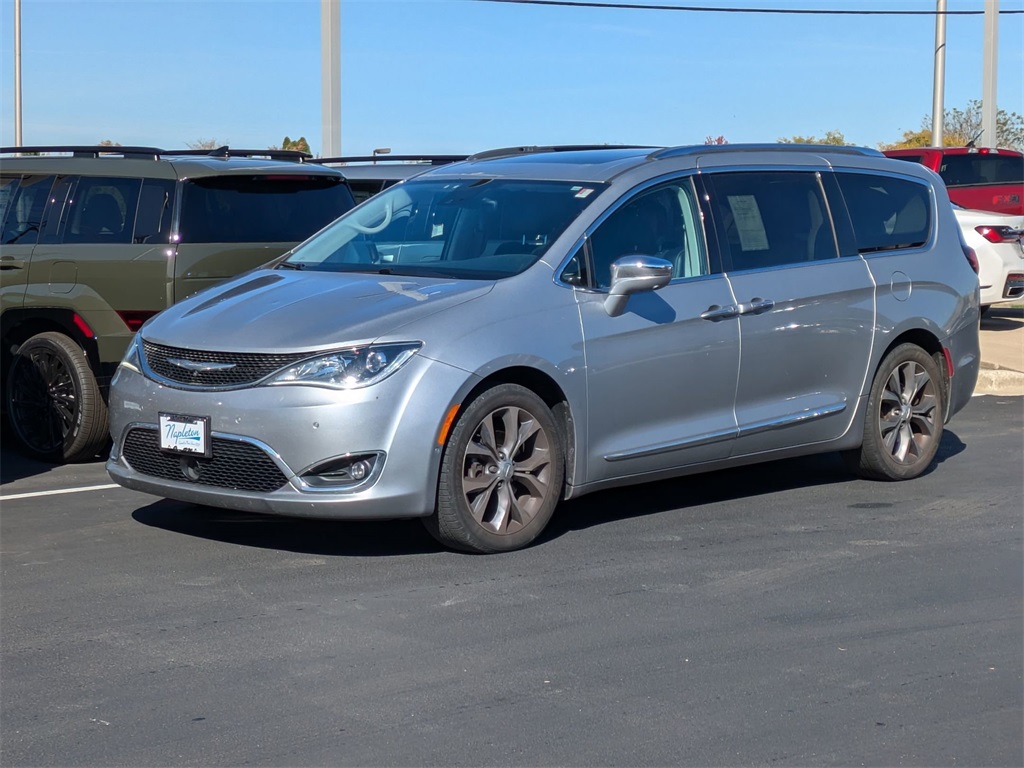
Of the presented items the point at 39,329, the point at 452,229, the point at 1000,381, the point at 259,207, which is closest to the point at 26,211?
the point at 39,329

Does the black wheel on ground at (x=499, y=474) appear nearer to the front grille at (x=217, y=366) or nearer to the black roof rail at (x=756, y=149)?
the front grille at (x=217, y=366)

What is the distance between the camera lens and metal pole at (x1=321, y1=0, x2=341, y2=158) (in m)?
17.6

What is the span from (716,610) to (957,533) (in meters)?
2.05

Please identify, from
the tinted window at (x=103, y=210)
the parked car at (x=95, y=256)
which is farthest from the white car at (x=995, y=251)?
the tinted window at (x=103, y=210)

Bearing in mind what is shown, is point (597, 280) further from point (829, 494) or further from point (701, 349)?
point (829, 494)

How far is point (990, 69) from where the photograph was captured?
26875 millimetres

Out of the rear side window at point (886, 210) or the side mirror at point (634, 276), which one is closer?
the side mirror at point (634, 276)

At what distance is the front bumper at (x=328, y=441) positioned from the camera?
5812 millimetres

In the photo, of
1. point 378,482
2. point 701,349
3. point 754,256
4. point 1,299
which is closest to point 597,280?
point 701,349

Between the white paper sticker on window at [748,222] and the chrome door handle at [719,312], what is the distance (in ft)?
1.38

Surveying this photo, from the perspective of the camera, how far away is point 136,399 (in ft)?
20.8

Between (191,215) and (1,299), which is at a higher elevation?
(191,215)

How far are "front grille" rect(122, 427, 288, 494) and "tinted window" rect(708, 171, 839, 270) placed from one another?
→ 109 inches

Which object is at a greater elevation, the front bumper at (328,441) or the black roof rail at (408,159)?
the black roof rail at (408,159)
